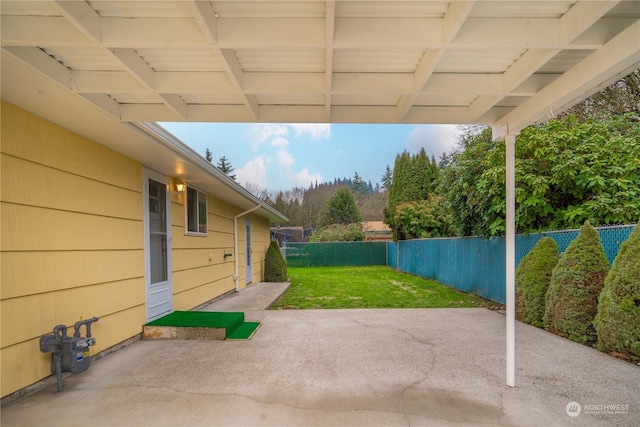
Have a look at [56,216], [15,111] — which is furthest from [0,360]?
[15,111]

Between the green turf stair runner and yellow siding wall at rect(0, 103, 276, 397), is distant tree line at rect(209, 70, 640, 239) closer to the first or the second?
the green turf stair runner

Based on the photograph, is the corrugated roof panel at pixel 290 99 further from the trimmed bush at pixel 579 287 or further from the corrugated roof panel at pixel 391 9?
the trimmed bush at pixel 579 287

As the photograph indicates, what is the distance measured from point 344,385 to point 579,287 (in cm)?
321

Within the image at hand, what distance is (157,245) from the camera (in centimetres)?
466

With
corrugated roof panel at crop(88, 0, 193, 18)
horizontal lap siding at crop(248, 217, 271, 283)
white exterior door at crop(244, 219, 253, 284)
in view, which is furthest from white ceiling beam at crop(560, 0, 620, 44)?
horizontal lap siding at crop(248, 217, 271, 283)

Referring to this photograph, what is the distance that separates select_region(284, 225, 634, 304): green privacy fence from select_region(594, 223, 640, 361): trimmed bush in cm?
63

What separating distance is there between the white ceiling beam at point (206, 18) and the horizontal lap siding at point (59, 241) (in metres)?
1.85

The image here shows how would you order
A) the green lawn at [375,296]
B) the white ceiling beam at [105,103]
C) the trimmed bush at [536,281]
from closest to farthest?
the white ceiling beam at [105,103], the trimmed bush at [536,281], the green lawn at [375,296]

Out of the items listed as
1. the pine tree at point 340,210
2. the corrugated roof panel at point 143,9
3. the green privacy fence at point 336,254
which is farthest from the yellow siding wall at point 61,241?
the pine tree at point 340,210

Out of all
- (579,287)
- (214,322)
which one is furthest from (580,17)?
(214,322)

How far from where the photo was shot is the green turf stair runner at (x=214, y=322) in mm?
4105

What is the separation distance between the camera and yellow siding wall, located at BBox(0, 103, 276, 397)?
246 cm

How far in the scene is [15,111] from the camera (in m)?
2.52

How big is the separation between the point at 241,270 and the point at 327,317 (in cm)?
428
